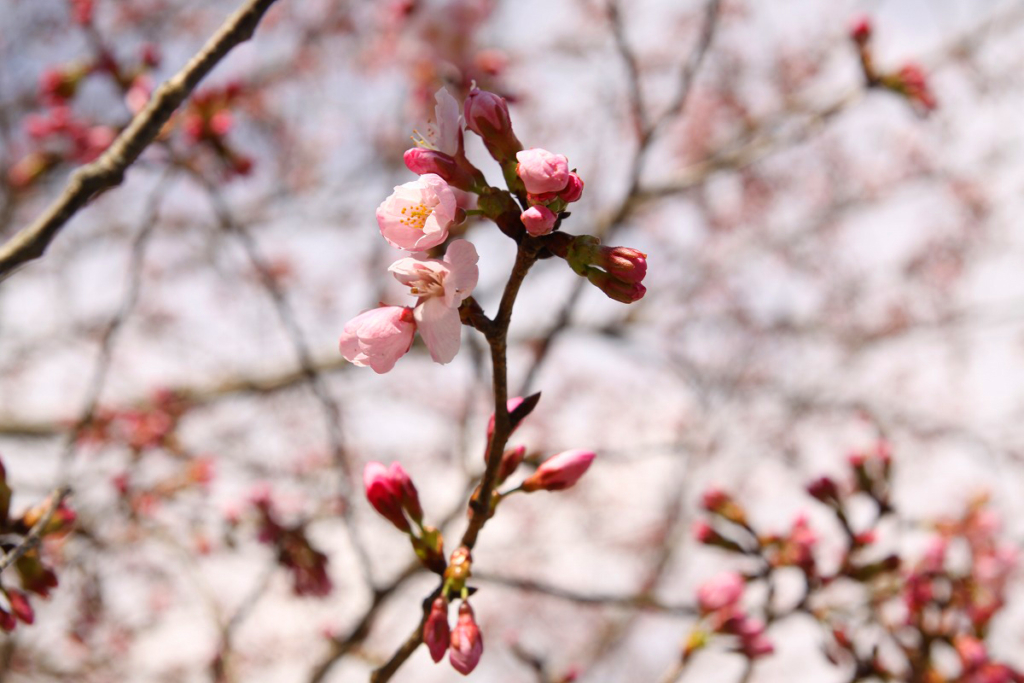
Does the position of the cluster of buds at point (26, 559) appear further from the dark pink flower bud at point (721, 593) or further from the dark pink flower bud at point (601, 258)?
the dark pink flower bud at point (721, 593)

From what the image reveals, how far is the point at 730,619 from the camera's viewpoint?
1.90 meters

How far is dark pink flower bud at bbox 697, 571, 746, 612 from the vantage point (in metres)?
1.91

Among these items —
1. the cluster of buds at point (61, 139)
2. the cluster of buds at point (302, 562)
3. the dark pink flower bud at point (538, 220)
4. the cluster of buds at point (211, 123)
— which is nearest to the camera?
the dark pink flower bud at point (538, 220)

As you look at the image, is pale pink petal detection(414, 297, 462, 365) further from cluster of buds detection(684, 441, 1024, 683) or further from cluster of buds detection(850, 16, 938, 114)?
cluster of buds detection(850, 16, 938, 114)

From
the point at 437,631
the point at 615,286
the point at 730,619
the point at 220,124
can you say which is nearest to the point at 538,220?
the point at 615,286

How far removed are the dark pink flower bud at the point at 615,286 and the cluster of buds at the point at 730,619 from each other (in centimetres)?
121

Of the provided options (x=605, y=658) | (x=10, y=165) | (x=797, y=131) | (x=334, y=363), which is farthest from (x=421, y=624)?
(x=10, y=165)

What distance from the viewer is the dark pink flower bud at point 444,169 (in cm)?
104

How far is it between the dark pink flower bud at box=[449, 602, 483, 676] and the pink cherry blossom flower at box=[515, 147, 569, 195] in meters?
0.61

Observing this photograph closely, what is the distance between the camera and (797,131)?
339cm

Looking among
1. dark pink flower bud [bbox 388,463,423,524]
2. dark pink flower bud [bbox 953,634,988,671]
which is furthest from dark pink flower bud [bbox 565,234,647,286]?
dark pink flower bud [bbox 953,634,988,671]

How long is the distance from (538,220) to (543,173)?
62 mm

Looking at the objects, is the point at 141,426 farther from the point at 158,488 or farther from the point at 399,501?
the point at 399,501

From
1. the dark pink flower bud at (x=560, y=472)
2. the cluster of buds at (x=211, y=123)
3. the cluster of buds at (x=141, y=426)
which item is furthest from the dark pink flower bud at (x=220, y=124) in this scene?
the dark pink flower bud at (x=560, y=472)
